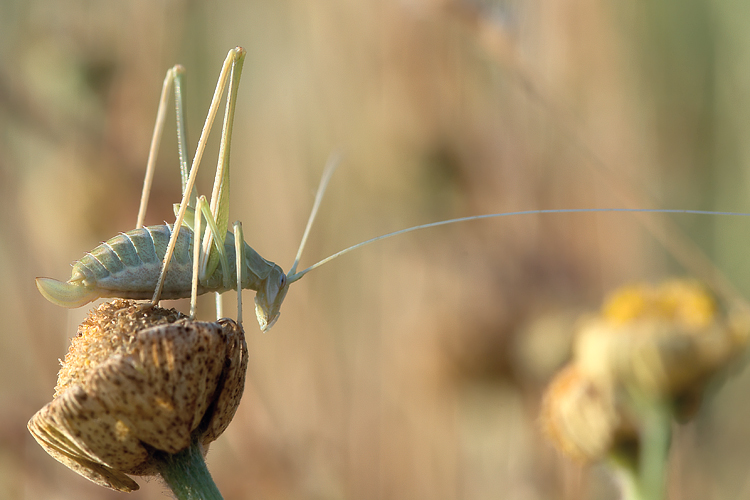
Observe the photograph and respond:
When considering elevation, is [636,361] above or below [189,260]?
below

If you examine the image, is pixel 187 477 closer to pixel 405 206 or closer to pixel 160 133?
pixel 160 133

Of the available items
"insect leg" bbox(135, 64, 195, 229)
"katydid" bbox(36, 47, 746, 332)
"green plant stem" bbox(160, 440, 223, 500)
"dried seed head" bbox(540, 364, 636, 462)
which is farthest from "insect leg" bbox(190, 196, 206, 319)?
"dried seed head" bbox(540, 364, 636, 462)

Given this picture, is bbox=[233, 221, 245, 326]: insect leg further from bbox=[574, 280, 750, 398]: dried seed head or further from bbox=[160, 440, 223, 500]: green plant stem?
bbox=[574, 280, 750, 398]: dried seed head

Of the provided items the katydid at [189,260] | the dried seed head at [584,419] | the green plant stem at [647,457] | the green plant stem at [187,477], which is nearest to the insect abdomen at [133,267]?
the katydid at [189,260]

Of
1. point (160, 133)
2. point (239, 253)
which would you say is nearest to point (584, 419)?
point (239, 253)

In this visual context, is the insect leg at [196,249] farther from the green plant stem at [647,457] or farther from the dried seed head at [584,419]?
the green plant stem at [647,457]

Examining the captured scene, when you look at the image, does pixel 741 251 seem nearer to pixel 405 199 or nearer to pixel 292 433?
pixel 405 199
